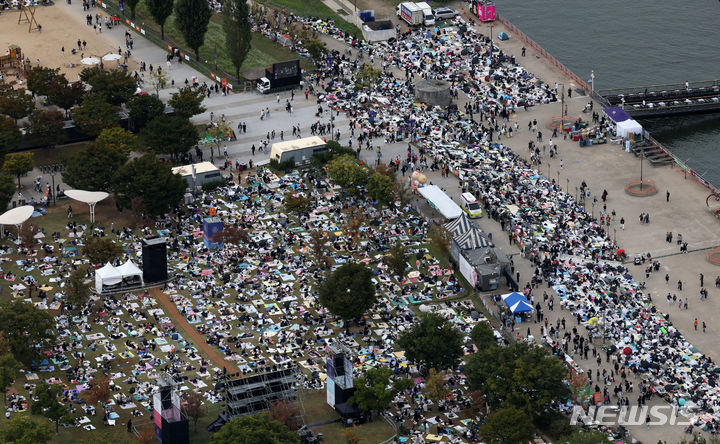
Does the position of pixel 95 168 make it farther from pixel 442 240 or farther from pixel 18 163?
pixel 442 240

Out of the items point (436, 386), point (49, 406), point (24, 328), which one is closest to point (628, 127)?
point (436, 386)

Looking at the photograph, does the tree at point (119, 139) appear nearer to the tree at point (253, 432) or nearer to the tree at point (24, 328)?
the tree at point (24, 328)

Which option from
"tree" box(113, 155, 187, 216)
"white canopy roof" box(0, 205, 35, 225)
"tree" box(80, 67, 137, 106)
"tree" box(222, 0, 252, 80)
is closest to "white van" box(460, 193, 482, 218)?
"tree" box(113, 155, 187, 216)

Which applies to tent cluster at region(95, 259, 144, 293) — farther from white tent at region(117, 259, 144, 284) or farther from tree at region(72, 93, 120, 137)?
tree at region(72, 93, 120, 137)

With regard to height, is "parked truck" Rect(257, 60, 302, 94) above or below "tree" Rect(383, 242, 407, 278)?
above

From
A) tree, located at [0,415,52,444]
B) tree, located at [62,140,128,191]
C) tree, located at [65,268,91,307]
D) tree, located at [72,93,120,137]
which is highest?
tree, located at [72,93,120,137]

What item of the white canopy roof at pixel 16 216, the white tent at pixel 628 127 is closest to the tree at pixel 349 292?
the white canopy roof at pixel 16 216
